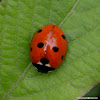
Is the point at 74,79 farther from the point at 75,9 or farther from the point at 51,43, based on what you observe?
the point at 75,9

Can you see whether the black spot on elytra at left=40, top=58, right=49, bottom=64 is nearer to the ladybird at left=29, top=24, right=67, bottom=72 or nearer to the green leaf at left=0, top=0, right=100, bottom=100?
the ladybird at left=29, top=24, right=67, bottom=72

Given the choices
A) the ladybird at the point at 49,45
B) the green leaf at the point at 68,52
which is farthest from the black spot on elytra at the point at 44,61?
the green leaf at the point at 68,52

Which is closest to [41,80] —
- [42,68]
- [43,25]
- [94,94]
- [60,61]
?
[42,68]

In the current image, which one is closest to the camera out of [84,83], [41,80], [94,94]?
[84,83]

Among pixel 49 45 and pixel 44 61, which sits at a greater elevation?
pixel 49 45

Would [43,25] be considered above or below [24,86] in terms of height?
above

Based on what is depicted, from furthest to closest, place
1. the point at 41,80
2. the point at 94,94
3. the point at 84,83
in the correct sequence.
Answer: the point at 94,94 < the point at 41,80 < the point at 84,83

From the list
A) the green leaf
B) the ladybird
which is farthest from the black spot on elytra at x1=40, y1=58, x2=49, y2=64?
the green leaf

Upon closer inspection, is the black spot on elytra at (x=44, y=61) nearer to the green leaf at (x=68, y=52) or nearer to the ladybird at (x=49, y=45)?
the ladybird at (x=49, y=45)
